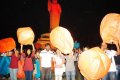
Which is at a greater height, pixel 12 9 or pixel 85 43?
pixel 12 9

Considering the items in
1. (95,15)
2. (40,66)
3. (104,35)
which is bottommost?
(40,66)

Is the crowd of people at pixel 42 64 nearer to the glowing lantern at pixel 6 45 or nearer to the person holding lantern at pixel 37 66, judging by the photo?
the person holding lantern at pixel 37 66

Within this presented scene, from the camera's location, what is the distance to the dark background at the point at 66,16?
84.8 ft

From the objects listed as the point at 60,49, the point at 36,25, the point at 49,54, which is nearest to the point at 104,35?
the point at 60,49

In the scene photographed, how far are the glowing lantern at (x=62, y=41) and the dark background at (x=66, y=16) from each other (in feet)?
50.4

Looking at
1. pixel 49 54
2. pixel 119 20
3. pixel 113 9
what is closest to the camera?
pixel 119 20

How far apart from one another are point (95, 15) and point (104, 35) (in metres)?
16.4

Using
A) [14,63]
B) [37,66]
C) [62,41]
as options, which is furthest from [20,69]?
[62,41]

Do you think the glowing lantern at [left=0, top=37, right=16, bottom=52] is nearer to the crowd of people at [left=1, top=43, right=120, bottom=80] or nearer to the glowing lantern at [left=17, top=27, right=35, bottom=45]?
the crowd of people at [left=1, top=43, right=120, bottom=80]

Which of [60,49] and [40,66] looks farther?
[40,66]

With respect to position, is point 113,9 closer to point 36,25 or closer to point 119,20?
point 36,25

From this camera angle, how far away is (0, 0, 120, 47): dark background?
1017 inches

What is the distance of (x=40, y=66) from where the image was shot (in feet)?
37.3

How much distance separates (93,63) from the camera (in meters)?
7.05
